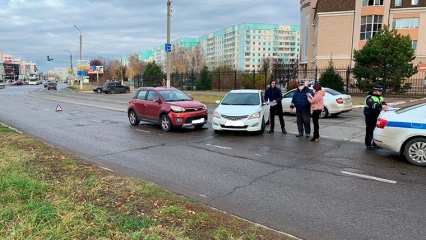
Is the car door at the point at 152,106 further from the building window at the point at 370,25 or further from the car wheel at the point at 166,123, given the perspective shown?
the building window at the point at 370,25

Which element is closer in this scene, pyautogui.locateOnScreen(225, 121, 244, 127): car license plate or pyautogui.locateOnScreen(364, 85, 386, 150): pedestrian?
pyautogui.locateOnScreen(364, 85, 386, 150): pedestrian

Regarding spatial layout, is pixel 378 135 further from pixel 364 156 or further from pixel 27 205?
pixel 27 205

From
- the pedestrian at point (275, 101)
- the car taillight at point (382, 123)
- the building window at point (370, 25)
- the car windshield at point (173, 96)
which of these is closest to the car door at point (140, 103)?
the car windshield at point (173, 96)

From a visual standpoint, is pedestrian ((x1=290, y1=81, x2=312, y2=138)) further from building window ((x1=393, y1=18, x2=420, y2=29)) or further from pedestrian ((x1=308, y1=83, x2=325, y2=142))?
building window ((x1=393, y1=18, x2=420, y2=29))

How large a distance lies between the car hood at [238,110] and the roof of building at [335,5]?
48.5 meters

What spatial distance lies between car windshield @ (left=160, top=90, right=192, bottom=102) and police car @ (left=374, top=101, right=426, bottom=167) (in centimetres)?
737

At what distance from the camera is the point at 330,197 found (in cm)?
561

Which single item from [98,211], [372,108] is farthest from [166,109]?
[98,211]

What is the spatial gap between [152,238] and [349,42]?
186 feet

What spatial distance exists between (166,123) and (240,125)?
9.50 ft

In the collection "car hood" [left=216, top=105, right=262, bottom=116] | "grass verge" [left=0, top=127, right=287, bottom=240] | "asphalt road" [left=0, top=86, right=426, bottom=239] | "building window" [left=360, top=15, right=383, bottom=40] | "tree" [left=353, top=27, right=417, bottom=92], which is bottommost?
"asphalt road" [left=0, top=86, right=426, bottom=239]

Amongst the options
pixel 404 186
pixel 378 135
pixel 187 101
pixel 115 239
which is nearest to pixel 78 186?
pixel 115 239

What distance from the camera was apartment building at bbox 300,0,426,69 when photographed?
166ft

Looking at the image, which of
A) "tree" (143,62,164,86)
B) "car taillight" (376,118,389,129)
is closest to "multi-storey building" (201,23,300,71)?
"tree" (143,62,164,86)
